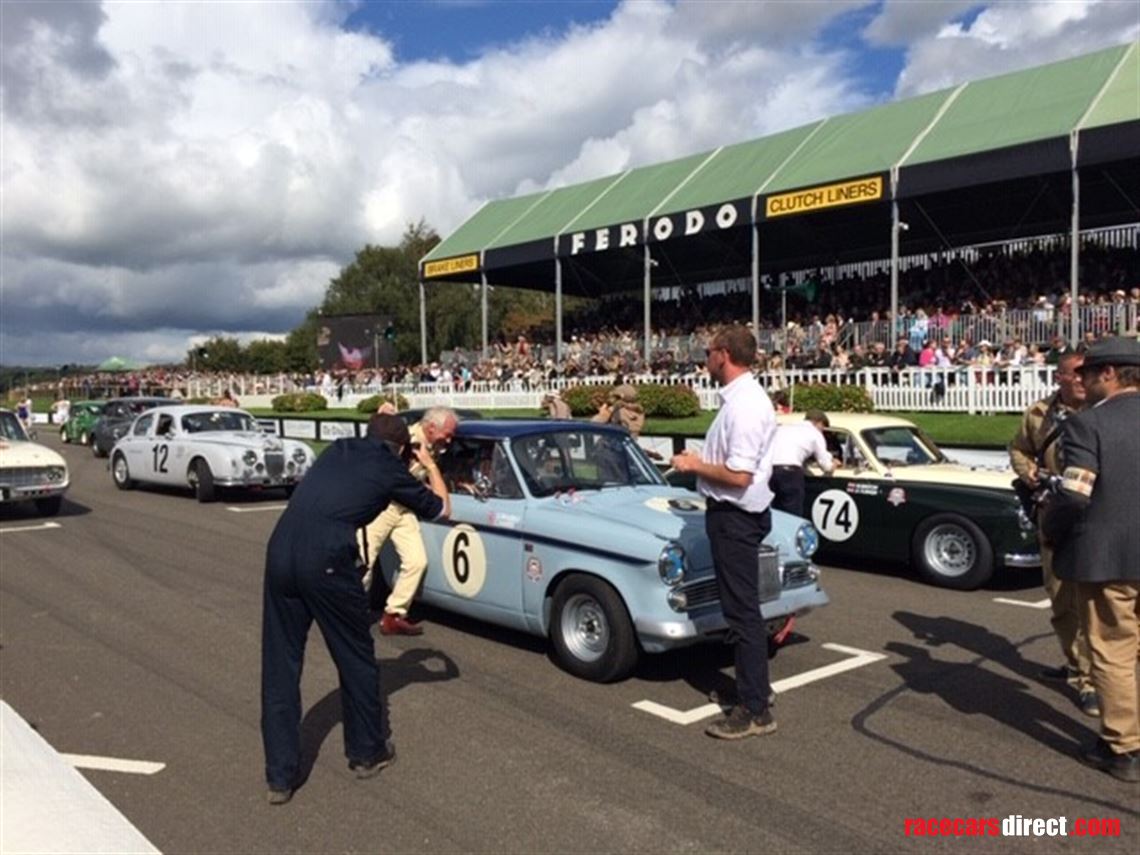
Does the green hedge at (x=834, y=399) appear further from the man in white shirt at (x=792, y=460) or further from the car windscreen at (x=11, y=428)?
the car windscreen at (x=11, y=428)

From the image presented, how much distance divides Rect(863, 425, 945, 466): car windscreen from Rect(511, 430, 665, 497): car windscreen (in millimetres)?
3412

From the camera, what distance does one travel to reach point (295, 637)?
4578 mm

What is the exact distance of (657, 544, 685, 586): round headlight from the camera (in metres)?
5.82

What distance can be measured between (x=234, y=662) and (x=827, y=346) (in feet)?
70.4

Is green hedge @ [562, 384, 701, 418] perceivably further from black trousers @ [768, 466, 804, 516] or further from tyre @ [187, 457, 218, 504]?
black trousers @ [768, 466, 804, 516]

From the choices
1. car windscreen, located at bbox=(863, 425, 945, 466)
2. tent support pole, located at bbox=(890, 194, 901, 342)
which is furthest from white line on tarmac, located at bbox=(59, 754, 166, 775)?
tent support pole, located at bbox=(890, 194, 901, 342)

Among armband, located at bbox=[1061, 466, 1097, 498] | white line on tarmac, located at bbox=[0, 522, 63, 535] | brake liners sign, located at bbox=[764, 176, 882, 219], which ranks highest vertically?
brake liners sign, located at bbox=[764, 176, 882, 219]

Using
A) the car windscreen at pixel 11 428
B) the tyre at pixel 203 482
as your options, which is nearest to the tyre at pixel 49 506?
the car windscreen at pixel 11 428

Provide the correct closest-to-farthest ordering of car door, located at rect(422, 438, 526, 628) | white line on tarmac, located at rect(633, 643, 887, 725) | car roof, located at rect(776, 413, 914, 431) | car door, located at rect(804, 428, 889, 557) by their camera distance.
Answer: white line on tarmac, located at rect(633, 643, 887, 725) → car door, located at rect(422, 438, 526, 628) → car door, located at rect(804, 428, 889, 557) → car roof, located at rect(776, 413, 914, 431)

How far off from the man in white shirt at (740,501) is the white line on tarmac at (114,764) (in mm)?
2784

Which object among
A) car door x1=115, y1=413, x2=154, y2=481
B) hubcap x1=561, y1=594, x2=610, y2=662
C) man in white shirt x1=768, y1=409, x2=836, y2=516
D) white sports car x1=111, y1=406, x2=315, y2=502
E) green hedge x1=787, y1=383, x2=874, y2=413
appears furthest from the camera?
green hedge x1=787, y1=383, x2=874, y2=413

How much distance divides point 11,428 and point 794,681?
13090mm

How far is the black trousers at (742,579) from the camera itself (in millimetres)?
5102

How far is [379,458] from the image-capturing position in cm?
477
